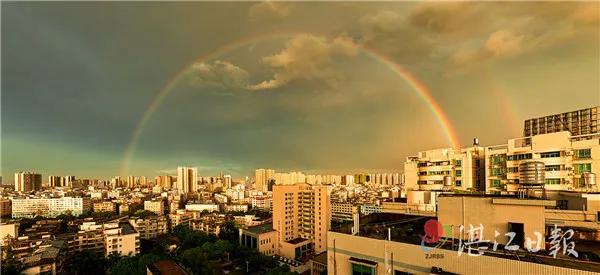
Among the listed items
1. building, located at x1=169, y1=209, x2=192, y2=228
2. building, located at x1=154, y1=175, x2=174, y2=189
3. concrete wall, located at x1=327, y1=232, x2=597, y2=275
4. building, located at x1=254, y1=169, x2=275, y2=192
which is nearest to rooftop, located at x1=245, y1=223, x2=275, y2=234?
building, located at x1=169, y1=209, x2=192, y2=228

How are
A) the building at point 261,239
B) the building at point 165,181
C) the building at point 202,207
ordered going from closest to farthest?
the building at point 261,239 → the building at point 202,207 → the building at point 165,181

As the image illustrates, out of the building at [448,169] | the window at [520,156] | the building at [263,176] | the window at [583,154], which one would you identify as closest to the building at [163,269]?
the building at [448,169]

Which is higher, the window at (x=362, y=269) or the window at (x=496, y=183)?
the window at (x=362, y=269)

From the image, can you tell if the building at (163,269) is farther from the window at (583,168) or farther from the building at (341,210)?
the building at (341,210)

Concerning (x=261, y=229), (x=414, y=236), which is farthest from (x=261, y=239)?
(x=414, y=236)

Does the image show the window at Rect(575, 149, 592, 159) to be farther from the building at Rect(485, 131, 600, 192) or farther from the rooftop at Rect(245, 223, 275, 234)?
the rooftop at Rect(245, 223, 275, 234)

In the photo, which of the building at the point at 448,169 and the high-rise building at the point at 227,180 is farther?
the high-rise building at the point at 227,180

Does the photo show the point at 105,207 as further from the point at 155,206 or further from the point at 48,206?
the point at 48,206
